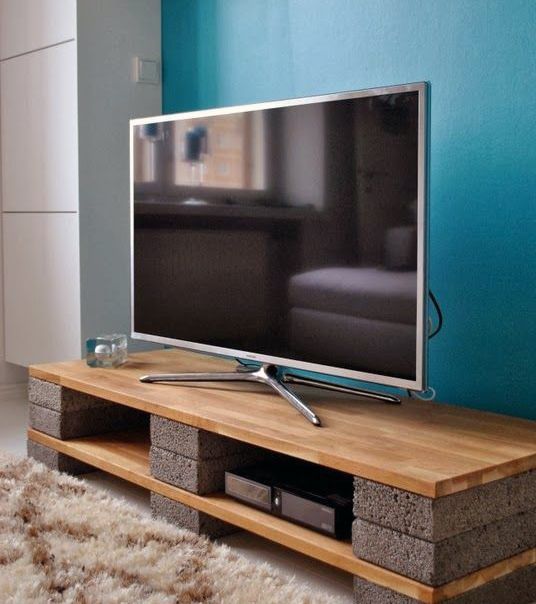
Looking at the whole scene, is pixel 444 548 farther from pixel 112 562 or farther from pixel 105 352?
pixel 105 352

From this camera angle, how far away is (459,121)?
8.42ft

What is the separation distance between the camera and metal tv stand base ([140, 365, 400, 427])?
8.21ft

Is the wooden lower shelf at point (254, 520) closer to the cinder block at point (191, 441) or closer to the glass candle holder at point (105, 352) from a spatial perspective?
the cinder block at point (191, 441)

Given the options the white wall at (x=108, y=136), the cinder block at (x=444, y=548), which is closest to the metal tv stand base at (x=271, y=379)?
the cinder block at (x=444, y=548)

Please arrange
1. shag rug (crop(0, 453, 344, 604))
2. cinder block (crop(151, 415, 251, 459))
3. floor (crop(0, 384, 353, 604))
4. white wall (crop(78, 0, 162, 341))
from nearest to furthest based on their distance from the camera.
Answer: shag rug (crop(0, 453, 344, 604))
floor (crop(0, 384, 353, 604))
cinder block (crop(151, 415, 251, 459))
white wall (crop(78, 0, 162, 341))

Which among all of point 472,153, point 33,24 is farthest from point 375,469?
point 33,24

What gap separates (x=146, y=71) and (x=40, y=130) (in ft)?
1.65

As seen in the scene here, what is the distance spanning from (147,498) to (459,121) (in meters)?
1.41

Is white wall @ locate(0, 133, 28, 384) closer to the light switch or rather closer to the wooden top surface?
the light switch

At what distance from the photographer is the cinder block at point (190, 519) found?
243cm

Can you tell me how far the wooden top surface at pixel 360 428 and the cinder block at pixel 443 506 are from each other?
22 mm

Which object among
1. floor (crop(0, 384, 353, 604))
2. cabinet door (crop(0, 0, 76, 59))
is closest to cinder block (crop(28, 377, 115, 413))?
floor (crop(0, 384, 353, 604))

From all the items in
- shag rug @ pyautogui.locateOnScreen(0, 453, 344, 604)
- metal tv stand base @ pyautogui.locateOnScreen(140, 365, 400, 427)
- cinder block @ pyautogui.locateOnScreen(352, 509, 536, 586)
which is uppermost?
metal tv stand base @ pyautogui.locateOnScreen(140, 365, 400, 427)

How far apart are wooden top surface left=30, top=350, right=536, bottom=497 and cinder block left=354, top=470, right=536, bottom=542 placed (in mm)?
22
